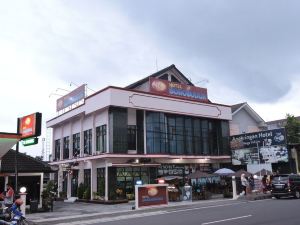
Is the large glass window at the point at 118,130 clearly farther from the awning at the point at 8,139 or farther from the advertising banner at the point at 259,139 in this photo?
the advertising banner at the point at 259,139

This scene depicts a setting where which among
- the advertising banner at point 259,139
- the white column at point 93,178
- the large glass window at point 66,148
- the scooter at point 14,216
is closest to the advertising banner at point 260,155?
the advertising banner at point 259,139

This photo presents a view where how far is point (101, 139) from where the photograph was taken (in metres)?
32.9

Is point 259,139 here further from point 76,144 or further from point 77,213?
point 77,213

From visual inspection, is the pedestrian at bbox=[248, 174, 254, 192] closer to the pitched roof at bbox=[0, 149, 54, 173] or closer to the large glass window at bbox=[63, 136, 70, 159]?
the pitched roof at bbox=[0, 149, 54, 173]

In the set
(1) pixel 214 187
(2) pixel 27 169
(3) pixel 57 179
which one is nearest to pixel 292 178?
(1) pixel 214 187

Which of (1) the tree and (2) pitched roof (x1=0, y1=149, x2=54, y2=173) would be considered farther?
(1) the tree

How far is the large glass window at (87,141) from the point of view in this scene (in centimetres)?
3491

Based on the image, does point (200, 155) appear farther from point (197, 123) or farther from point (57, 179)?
point (57, 179)

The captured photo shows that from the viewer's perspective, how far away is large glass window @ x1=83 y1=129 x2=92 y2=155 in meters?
34.9

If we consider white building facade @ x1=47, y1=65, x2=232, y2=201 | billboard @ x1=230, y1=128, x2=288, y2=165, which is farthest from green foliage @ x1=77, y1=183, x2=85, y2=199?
billboard @ x1=230, y1=128, x2=288, y2=165

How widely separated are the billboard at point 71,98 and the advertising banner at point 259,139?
17.1m

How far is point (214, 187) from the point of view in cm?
3594

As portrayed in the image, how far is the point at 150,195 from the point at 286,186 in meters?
9.07

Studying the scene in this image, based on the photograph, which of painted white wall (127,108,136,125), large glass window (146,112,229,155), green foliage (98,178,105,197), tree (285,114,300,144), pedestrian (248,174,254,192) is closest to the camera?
pedestrian (248,174,254,192)
